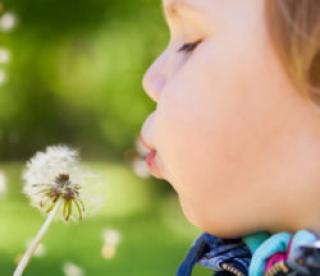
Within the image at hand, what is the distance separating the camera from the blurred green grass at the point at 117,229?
90.7 inches

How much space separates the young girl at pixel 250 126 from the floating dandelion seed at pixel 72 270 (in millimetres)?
1337

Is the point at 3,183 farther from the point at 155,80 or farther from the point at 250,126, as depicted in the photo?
the point at 250,126

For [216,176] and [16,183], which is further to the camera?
[16,183]

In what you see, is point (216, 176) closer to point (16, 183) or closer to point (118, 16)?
point (16, 183)

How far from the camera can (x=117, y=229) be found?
2889mm

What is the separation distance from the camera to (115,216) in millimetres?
3051

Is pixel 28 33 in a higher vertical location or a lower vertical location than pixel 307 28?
A: higher

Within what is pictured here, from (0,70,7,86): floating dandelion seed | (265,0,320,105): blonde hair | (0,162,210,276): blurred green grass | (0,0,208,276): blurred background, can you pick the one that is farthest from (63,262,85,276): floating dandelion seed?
(0,70,7,86): floating dandelion seed

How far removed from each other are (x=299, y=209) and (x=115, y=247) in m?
1.67

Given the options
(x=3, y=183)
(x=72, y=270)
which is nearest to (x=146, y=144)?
(x=72, y=270)

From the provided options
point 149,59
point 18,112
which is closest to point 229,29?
point 149,59

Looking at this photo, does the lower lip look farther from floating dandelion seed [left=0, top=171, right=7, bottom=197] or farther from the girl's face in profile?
floating dandelion seed [left=0, top=171, right=7, bottom=197]

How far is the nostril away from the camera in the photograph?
0.96 m

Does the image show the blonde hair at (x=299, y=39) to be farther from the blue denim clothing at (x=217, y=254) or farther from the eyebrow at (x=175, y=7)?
the blue denim clothing at (x=217, y=254)
